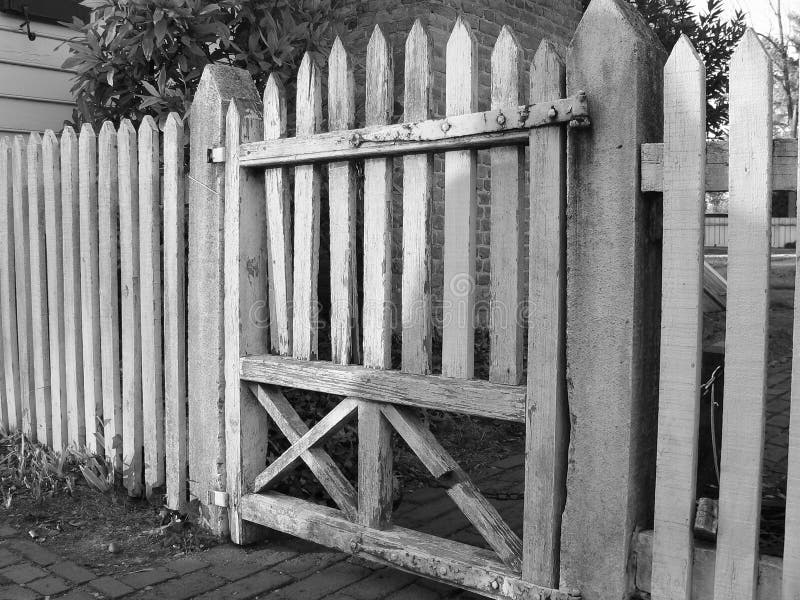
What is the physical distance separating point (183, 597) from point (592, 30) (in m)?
2.34

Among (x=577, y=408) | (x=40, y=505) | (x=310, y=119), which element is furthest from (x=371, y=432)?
(x=40, y=505)

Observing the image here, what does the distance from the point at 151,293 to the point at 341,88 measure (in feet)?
4.52

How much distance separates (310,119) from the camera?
3043mm

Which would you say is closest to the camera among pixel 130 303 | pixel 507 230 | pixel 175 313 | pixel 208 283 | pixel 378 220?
pixel 507 230

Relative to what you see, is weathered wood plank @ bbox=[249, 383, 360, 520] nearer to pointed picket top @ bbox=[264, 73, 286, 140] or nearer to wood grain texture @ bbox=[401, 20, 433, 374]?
wood grain texture @ bbox=[401, 20, 433, 374]

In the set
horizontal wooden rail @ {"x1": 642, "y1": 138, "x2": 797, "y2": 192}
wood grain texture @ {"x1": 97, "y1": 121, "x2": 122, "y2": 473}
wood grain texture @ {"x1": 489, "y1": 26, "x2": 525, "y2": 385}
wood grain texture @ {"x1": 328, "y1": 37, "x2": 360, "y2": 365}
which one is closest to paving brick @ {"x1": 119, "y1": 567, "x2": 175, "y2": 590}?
wood grain texture @ {"x1": 97, "y1": 121, "x2": 122, "y2": 473}

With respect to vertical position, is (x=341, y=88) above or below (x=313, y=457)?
above

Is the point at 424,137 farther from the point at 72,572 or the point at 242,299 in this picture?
the point at 72,572

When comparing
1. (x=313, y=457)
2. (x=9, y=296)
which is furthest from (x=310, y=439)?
(x=9, y=296)

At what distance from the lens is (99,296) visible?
13.1 feet

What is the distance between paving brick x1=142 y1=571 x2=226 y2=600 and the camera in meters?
2.89

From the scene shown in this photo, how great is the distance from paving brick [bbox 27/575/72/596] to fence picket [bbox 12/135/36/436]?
1661mm

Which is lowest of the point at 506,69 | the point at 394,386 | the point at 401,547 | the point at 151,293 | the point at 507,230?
the point at 401,547

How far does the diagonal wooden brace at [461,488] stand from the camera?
8.41 ft
